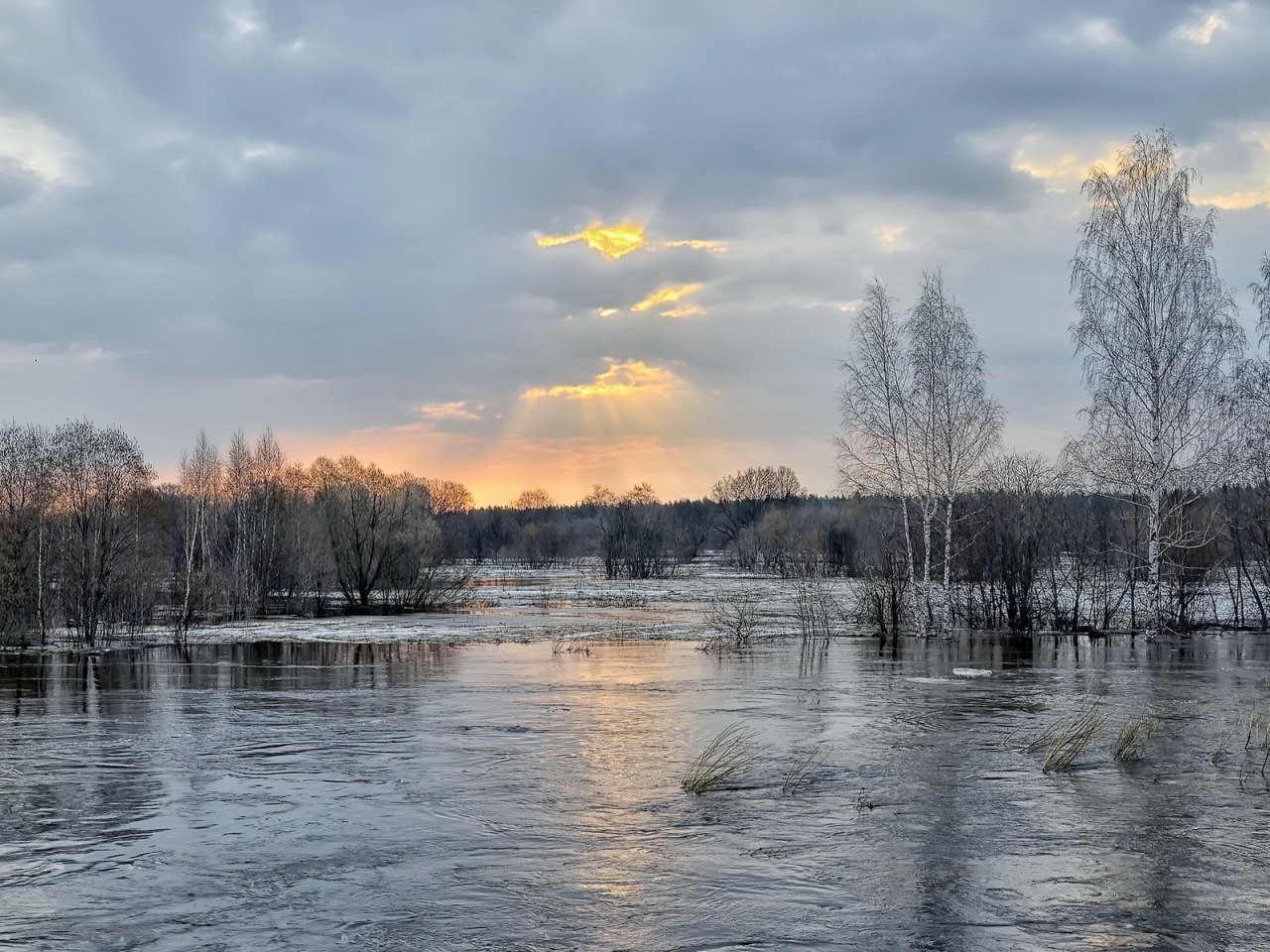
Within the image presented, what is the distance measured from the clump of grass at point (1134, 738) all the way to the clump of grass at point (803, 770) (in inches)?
143

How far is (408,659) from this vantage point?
90.1 feet

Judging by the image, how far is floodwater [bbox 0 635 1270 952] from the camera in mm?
7449

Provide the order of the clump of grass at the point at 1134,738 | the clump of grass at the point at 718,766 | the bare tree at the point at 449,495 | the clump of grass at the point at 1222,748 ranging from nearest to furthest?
the clump of grass at the point at 718,766 → the clump of grass at the point at 1222,748 → the clump of grass at the point at 1134,738 → the bare tree at the point at 449,495

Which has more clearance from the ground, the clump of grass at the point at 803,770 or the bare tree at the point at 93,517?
the bare tree at the point at 93,517

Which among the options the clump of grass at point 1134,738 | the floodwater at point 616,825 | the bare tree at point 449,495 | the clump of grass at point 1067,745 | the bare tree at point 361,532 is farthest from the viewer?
the bare tree at point 449,495

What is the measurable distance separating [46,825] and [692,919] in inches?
265

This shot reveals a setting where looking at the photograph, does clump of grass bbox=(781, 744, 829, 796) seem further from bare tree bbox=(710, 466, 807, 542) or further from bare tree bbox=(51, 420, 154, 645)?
bare tree bbox=(710, 466, 807, 542)

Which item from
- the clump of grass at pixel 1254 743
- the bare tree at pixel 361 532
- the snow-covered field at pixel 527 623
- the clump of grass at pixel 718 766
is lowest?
the snow-covered field at pixel 527 623

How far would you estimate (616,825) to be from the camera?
10125 mm

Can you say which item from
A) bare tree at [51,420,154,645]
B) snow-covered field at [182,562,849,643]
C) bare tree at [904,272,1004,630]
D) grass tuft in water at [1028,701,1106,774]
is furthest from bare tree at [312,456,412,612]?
grass tuft in water at [1028,701,1106,774]

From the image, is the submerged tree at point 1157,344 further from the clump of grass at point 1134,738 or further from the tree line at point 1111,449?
the clump of grass at point 1134,738

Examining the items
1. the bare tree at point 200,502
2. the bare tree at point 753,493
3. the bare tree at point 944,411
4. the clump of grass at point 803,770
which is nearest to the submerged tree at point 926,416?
the bare tree at point 944,411

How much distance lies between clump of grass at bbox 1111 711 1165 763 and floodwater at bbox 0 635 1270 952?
0.70ft

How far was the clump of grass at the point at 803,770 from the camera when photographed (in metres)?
11.6
